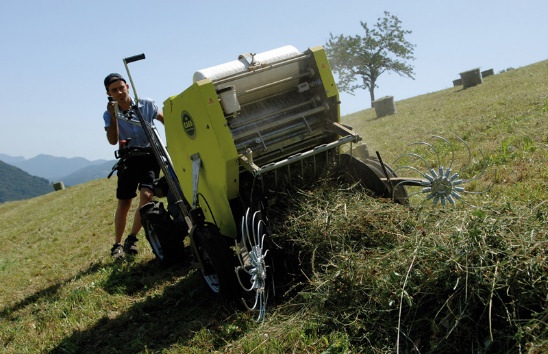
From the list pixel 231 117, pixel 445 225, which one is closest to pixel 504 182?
pixel 445 225

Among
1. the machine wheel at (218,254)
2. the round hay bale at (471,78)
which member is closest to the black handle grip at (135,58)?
the machine wheel at (218,254)

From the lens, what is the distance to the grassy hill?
8.49 feet

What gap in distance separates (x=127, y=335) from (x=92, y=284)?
155cm

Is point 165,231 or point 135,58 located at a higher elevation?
point 135,58

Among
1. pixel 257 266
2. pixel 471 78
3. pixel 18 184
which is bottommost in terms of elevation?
pixel 257 266

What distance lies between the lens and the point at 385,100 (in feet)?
67.9

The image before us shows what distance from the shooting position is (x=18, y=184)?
488ft

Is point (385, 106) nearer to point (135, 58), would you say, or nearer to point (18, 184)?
point (135, 58)

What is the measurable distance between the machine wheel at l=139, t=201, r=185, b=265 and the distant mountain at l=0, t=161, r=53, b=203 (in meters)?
150

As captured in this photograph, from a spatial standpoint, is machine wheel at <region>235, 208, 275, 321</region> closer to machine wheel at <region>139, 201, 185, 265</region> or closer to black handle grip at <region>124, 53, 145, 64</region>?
machine wheel at <region>139, 201, 185, 265</region>

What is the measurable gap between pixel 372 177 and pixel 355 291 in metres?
1.39

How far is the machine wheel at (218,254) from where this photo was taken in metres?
3.87

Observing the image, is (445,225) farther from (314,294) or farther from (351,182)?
(351,182)

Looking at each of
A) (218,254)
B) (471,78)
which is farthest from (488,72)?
(218,254)
